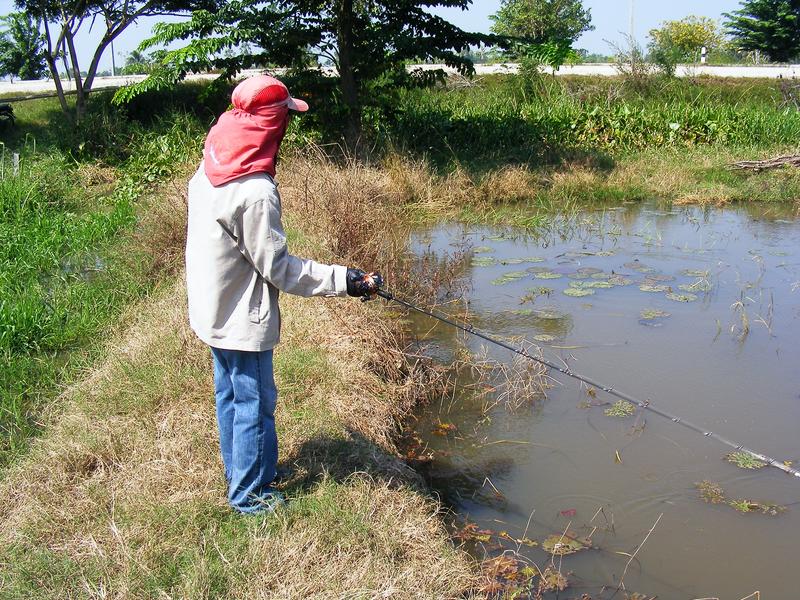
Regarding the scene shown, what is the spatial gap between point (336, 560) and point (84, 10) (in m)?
15.7

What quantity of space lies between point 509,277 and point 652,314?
1675 millimetres

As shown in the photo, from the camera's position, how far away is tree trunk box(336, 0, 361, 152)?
1212 cm

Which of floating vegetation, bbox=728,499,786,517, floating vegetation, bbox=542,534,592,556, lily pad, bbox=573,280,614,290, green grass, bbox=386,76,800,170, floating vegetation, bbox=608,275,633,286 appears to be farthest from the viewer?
green grass, bbox=386,76,800,170

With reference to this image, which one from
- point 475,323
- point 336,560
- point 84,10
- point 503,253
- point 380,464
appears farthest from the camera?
point 84,10

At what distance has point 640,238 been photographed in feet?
31.4

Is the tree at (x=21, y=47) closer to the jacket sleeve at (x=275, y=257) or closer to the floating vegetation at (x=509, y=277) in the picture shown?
the floating vegetation at (x=509, y=277)

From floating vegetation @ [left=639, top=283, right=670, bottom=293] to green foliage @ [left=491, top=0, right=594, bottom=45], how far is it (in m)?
26.1

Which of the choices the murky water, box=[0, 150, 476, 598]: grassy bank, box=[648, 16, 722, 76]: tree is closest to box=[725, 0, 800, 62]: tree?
box=[648, 16, 722, 76]: tree

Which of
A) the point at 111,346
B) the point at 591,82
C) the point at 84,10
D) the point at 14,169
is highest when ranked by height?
the point at 84,10

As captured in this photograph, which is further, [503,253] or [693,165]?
[693,165]

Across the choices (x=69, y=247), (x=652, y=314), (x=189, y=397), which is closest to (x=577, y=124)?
(x=652, y=314)

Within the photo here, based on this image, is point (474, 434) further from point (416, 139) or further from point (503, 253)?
point (416, 139)

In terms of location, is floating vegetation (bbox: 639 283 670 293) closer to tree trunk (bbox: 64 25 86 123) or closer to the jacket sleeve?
the jacket sleeve

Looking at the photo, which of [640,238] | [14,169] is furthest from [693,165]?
[14,169]
